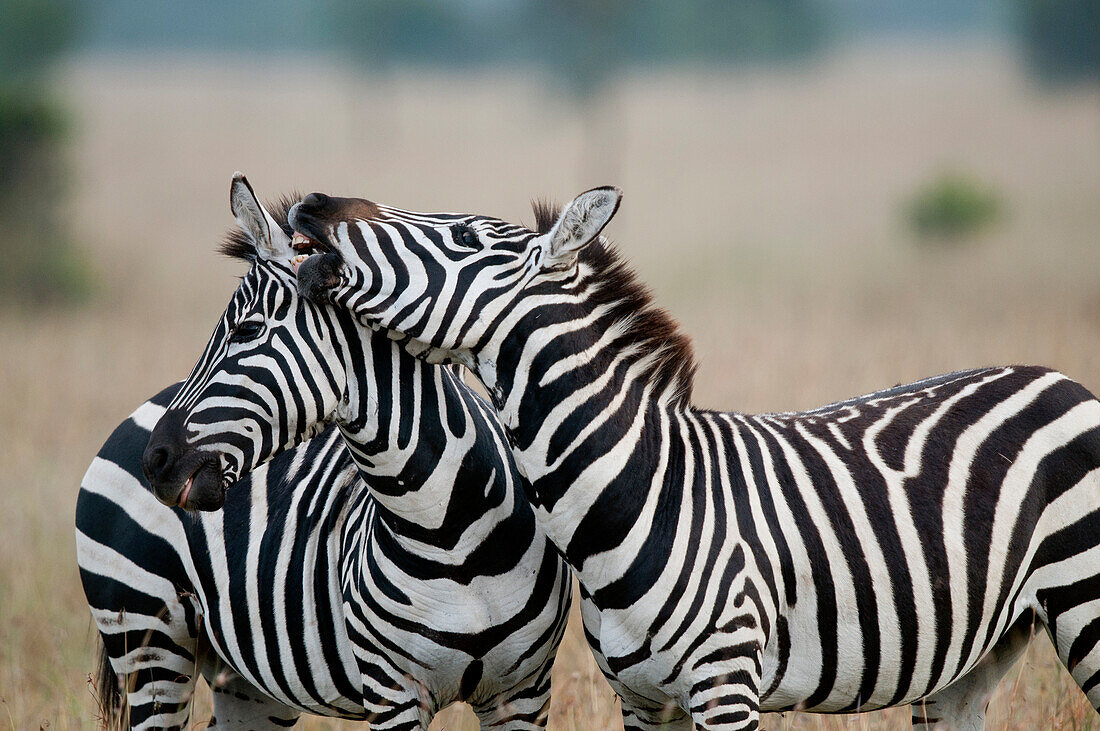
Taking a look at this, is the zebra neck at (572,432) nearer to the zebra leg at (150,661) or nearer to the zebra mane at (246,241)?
the zebra mane at (246,241)

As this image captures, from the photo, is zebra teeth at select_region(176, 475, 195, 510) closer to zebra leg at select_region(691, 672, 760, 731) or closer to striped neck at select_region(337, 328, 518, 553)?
striped neck at select_region(337, 328, 518, 553)

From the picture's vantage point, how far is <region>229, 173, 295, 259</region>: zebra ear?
3.50 meters

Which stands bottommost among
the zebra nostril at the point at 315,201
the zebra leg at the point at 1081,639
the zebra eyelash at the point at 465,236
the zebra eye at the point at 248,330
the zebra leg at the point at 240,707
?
the zebra leg at the point at 240,707

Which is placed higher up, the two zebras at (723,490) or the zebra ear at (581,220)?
the zebra ear at (581,220)

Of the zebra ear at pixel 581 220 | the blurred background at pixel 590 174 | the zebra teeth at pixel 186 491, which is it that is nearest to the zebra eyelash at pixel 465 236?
the zebra ear at pixel 581 220

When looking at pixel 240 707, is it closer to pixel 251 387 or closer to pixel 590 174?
pixel 251 387

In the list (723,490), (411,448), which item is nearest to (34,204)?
(411,448)

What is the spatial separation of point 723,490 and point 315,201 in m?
1.73

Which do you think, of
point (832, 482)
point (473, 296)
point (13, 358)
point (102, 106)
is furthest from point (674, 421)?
point (102, 106)

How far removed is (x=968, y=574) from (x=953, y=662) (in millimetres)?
346

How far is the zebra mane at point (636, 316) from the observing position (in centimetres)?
358

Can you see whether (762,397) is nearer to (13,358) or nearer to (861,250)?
(13,358)

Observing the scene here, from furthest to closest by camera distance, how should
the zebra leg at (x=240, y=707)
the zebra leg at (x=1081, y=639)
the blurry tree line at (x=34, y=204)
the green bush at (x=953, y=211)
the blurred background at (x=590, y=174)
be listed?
1. the green bush at (x=953, y=211)
2. the blurry tree line at (x=34, y=204)
3. the blurred background at (x=590, y=174)
4. the zebra leg at (x=240, y=707)
5. the zebra leg at (x=1081, y=639)

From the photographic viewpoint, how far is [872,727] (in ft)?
16.4
